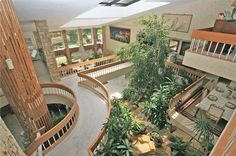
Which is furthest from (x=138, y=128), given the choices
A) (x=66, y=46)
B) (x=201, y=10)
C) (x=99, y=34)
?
(x=99, y=34)

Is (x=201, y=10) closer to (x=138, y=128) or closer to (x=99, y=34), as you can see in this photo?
(x=138, y=128)

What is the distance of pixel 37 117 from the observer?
4410 mm

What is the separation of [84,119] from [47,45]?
11.6ft

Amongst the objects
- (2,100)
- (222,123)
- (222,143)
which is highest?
(222,143)

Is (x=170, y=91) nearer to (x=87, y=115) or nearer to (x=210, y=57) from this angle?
(x=210, y=57)

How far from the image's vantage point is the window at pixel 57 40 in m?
11.4

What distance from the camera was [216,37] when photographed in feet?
12.3

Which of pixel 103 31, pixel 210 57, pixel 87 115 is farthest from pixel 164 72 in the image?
pixel 103 31

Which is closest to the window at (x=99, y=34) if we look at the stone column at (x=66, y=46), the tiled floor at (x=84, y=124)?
the stone column at (x=66, y=46)

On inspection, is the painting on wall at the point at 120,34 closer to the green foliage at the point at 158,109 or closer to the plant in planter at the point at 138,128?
the green foliage at the point at 158,109

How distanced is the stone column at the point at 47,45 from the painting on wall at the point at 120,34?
6.65m

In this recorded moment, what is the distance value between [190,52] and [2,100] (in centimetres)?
697

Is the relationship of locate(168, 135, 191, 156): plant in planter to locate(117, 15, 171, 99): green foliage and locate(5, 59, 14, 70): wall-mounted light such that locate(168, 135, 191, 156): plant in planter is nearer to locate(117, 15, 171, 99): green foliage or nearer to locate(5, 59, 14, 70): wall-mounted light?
locate(117, 15, 171, 99): green foliage

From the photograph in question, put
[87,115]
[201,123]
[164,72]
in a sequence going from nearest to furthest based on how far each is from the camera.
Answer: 1. [201,123]
2. [87,115]
3. [164,72]
